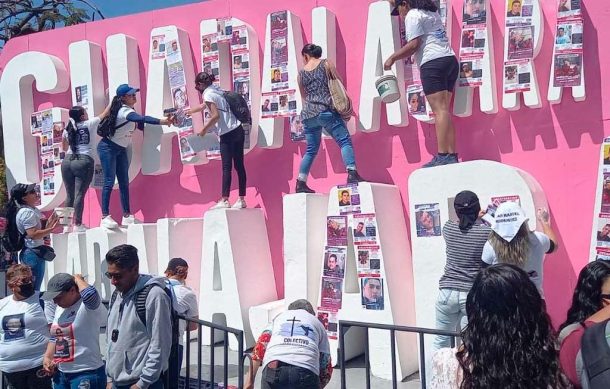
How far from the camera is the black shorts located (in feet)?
17.3

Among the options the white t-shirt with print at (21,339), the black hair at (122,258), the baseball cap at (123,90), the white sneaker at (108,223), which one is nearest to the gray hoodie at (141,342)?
the black hair at (122,258)

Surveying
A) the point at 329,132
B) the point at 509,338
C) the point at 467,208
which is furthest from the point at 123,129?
the point at 509,338

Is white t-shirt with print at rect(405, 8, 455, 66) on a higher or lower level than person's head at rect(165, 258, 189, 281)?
higher

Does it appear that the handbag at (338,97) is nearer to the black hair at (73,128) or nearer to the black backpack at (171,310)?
the black backpack at (171,310)

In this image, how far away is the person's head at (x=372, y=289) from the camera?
523cm

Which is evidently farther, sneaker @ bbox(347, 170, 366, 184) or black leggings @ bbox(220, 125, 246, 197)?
black leggings @ bbox(220, 125, 246, 197)

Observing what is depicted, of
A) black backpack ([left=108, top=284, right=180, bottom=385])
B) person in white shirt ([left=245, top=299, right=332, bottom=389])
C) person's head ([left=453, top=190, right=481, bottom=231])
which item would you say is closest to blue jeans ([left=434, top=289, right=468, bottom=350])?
person's head ([left=453, top=190, right=481, bottom=231])

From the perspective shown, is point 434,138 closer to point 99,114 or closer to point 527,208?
point 527,208

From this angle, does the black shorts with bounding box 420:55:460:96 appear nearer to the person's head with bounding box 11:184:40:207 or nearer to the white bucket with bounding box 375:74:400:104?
the white bucket with bounding box 375:74:400:104

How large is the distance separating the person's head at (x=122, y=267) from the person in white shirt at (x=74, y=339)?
46cm

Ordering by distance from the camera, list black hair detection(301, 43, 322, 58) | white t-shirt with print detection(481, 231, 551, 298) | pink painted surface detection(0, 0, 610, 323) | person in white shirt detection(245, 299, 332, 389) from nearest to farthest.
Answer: person in white shirt detection(245, 299, 332, 389) → white t-shirt with print detection(481, 231, 551, 298) → pink painted surface detection(0, 0, 610, 323) → black hair detection(301, 43, 322, 58)

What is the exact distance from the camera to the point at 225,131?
623cm

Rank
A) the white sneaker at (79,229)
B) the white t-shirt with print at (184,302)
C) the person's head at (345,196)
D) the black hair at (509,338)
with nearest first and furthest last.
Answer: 1. the black hair at (509,338)
2. the white t-shirt with print at (184,302)
3. the person's head at (345,196)
4. the white sneaker at (79,229)

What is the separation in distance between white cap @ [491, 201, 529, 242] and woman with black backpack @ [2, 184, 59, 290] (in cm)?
415
